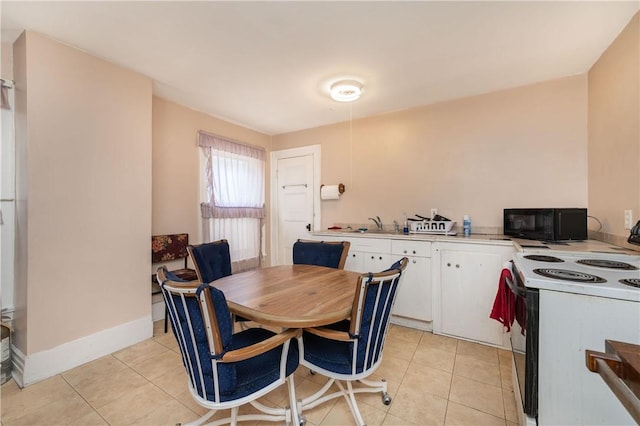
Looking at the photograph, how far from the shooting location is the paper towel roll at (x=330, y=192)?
145 inches

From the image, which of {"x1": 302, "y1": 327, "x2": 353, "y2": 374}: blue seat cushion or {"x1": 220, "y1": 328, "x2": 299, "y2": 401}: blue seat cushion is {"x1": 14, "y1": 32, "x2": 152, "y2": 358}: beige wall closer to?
{"x1": 220, "y1": 328, "x2": 299, "y2": 401}: blue seat cushion

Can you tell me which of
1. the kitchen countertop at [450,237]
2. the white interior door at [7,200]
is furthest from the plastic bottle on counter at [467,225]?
the white interior door at [7,200]

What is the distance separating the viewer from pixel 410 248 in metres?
2.70

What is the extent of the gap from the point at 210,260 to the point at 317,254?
947 millimetres

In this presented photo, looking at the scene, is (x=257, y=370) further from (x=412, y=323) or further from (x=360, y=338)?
(x=412, y=323)

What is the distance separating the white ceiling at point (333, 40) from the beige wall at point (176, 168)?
1.16ft

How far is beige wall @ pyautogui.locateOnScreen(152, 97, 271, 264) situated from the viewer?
291 centimetres

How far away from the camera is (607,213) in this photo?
205 cm

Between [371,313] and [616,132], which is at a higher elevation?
[616,132]

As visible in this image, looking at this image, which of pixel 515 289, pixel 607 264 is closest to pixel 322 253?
pixel 515 289

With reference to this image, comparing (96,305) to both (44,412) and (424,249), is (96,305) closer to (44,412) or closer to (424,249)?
(44,412)

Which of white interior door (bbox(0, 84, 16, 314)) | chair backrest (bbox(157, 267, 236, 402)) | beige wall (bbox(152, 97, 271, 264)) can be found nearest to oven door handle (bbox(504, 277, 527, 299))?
chair backrest (bbox(157, 267, 236, 402))

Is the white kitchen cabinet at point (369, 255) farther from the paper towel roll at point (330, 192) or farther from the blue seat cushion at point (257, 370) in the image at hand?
the blue seat cushion at point (257, 370)

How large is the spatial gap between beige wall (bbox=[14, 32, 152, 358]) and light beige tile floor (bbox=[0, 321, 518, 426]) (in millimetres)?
382
